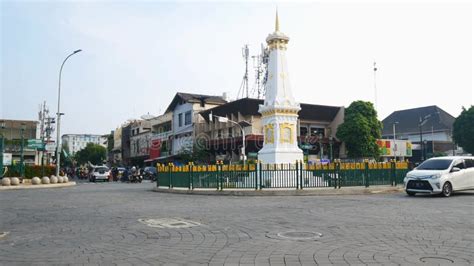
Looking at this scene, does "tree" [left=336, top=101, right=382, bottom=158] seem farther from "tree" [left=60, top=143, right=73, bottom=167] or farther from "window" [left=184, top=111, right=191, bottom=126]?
"tree" [left=60, top=143, right=73, bottom=167]

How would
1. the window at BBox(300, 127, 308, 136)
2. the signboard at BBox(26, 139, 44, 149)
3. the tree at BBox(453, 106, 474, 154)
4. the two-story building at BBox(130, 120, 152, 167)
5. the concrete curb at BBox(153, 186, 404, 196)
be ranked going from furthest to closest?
the two-story building at BBox(130, 120, 152, 167), the window at BBox(300, 127, 308, 136), the tree at BBox(453, 106, 474, 154), the signboard at BBox(26, 139, 44, 149), the concrete curb at BBox(153, 186, 404, 196)

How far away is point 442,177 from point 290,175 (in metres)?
6.38

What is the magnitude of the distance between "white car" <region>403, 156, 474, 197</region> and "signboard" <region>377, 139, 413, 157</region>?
44.2m

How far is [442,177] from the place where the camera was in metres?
16.5

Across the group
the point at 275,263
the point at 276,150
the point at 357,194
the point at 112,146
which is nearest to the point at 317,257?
the point at 275,263

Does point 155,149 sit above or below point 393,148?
above

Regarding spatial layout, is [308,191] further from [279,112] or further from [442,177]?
[279,112]

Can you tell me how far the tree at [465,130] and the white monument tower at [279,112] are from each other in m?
39.5

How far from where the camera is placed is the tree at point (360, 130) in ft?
175

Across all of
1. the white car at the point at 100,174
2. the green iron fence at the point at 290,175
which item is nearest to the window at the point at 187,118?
the white car at the point at 100,174

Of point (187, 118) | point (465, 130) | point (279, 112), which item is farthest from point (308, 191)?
point (465, 130)

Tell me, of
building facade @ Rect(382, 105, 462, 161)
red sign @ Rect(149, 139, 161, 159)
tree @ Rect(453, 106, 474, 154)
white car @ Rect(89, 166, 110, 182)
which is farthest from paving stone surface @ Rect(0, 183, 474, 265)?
building facade @ Rect(382, 105, 462, 161)

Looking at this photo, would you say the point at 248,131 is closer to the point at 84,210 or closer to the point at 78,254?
the point at 84,210

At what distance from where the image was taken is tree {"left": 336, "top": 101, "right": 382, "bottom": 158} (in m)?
53.3
